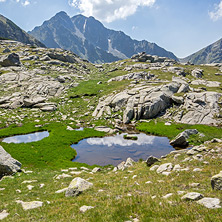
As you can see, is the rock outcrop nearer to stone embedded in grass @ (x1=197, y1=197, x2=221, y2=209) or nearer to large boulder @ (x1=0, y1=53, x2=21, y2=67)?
stone embedded in grass @ (x1=197, y1=197, x2=221, y2=209)

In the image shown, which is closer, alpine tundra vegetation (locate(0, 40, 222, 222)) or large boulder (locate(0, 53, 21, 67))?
alpine tundra vegetation (locate(0, 40, 222, 222))

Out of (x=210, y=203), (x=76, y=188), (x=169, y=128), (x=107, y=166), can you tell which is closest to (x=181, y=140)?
(x=169, y=128)

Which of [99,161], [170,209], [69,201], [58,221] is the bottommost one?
[99,161]

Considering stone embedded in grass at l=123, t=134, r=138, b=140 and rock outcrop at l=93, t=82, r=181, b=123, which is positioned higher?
rock outcrop at l=93, t=82, r=181, b=123

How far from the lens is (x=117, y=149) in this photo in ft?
117

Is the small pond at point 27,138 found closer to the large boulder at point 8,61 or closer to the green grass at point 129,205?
the green grass at point 129,205

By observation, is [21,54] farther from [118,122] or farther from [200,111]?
[200,111]

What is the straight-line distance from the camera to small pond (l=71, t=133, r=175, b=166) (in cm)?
3168

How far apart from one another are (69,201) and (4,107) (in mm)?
72676

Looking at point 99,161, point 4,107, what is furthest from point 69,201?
point 4,107

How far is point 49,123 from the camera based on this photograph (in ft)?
180

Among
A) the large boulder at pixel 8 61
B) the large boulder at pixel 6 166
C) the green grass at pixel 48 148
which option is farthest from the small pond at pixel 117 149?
the large boulder at pixel 8 61

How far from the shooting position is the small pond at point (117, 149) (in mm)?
31680


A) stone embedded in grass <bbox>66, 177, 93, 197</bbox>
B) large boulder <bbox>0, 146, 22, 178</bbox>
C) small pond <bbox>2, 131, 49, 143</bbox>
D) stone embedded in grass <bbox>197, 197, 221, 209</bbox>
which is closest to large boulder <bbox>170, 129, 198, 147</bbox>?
stone embedded in grass <bbox>66, 177, 93, 197</bbox>
